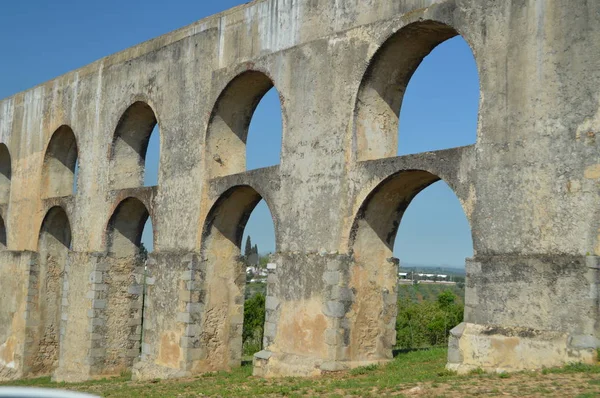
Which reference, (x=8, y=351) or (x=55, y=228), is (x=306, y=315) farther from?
(x=8, y=351)

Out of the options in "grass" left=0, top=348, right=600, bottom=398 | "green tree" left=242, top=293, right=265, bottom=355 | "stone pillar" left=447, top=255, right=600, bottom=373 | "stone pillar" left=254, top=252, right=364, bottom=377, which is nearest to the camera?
"grass" left=0, top=348, right=600, bottom=398

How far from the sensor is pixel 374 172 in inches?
423

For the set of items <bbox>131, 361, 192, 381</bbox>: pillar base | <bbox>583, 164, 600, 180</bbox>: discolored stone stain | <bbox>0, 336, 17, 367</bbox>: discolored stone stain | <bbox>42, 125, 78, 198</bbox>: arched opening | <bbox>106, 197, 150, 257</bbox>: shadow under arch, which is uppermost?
<bbox>42, 125, 78, 198</bbox>: arched opening

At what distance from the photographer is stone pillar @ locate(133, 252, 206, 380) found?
1338 centimetres

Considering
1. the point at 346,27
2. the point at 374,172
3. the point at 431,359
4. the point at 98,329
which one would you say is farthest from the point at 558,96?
the point at 98,329

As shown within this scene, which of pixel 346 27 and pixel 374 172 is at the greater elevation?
pixel 346 27

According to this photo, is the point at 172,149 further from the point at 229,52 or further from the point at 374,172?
the point at 374,172

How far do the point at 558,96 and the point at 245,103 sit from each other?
21.1 ft

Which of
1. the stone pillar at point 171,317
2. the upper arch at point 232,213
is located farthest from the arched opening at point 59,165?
the upper arch at point 232,213

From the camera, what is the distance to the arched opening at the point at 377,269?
36.0 ft

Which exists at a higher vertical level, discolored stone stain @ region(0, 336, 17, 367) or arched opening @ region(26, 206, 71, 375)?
arched opening @ region(26, 206, 71, 375)

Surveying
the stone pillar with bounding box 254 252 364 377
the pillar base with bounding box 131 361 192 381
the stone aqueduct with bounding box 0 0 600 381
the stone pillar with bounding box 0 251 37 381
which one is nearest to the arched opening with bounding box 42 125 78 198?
the stone aqueduct with bounding box 0 0 600 381

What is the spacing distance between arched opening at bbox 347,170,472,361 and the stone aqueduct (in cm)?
3

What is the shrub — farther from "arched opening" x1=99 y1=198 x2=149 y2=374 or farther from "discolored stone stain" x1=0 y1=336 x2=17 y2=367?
"discolored stone stain" x1=0 y1=336 x2=17 y2=367
